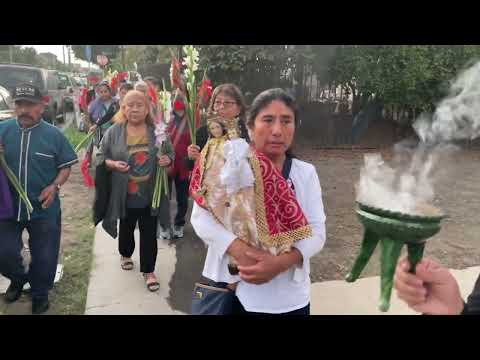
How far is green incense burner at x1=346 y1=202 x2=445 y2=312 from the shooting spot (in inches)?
53.1

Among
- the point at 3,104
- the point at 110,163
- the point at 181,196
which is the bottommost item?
the point at 181,196

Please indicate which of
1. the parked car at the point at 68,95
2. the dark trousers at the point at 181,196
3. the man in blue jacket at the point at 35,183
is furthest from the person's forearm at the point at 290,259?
the parked car at the point at 68,95

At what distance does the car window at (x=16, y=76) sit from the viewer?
428 inches

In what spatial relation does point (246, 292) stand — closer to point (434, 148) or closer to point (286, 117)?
point (286, 117)

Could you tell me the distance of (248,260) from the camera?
5.96ft

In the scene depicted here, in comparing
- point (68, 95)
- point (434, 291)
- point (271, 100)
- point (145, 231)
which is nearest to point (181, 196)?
point (145, 231)

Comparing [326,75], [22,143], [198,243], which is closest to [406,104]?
[326,75]

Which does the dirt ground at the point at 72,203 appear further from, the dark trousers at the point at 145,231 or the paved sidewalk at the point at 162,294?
the dark trousers at the point at 145,231

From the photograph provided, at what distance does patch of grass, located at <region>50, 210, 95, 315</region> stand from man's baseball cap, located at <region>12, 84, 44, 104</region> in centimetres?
174

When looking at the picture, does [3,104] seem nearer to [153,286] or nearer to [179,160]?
[179,160]

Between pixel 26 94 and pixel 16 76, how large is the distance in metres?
9.30

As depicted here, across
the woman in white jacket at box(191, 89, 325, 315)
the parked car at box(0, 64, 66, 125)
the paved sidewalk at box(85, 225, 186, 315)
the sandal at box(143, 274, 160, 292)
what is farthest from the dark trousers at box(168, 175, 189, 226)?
the parked car at box(0, 64, 66, 125)

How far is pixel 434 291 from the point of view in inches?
57.8

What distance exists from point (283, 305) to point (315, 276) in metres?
2.41
